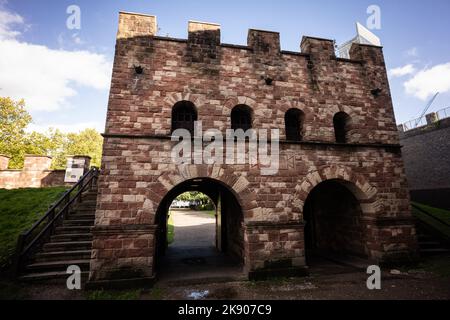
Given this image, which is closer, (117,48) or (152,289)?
(152,289)

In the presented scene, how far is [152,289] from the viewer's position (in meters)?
5.30

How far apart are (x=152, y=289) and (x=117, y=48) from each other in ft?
22.6

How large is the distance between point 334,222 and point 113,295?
8054mm

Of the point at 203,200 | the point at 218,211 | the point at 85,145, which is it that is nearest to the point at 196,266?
the point at 218,211

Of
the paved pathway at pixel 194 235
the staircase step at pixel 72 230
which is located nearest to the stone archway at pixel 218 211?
the paved pathway at pixel 194 235

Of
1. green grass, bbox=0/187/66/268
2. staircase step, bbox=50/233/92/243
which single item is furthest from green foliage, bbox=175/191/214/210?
staircase step, bbox=50/233/92/243

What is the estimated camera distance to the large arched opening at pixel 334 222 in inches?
297

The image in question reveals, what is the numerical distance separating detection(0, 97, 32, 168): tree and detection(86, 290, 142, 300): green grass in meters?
20.5

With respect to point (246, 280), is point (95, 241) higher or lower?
higher

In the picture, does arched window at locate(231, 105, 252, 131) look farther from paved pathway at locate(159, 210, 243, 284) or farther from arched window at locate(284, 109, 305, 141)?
paved pathway at locate(159, 210, 243, 284)
